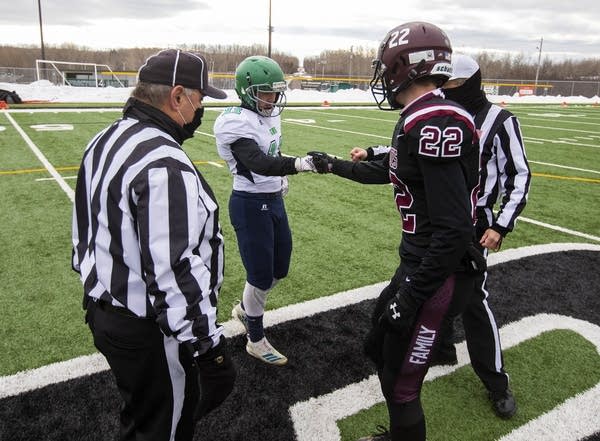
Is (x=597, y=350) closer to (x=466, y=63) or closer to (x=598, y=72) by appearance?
(x=466, y=63)

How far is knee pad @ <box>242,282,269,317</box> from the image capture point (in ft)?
10.9

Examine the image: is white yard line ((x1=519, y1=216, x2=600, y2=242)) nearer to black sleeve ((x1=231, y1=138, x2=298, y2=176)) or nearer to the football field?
the football field

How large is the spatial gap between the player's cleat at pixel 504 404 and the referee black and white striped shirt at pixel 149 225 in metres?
1.94

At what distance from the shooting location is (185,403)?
1.99m

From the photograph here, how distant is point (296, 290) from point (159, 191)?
303 centimetres

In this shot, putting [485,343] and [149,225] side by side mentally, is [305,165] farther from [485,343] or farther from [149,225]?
[485,343]

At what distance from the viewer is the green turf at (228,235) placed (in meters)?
3.81

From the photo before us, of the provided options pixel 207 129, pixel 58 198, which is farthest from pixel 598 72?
pixel 58 198

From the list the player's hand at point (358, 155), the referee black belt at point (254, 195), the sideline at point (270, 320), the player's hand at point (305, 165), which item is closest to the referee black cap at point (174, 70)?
the player's hand at point (305, 165)

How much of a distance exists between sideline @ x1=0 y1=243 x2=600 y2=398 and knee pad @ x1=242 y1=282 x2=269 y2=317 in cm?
47

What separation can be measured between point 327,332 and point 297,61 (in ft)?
295

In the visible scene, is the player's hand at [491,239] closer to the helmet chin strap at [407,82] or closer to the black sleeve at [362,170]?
the black sleeve at [362,170]

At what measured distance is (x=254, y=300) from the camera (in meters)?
3.34

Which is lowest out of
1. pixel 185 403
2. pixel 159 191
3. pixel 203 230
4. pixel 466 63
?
pixel 185 403
